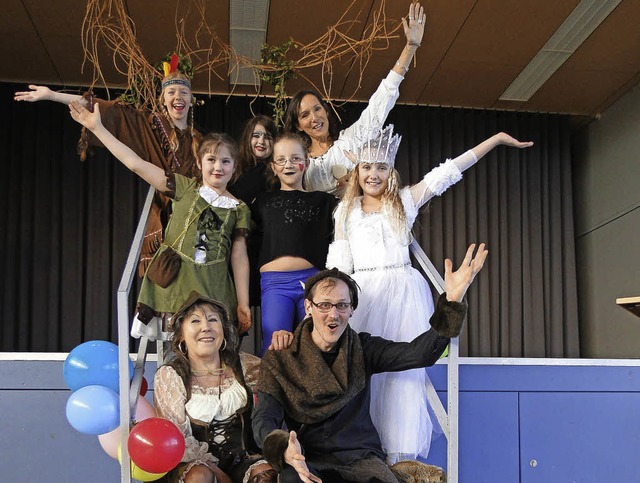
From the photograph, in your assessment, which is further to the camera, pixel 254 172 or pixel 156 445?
pixel 254 172

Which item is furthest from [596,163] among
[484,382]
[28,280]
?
[28,280]

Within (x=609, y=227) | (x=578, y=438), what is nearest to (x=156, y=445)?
(x=578, y=438)

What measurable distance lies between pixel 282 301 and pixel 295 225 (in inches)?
12.2

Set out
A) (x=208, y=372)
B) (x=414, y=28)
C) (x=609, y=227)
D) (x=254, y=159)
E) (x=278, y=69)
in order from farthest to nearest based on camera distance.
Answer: (x=609, y=227) → (x=278, y=69) → (x=414, y=28) → (x=254, y=159) → (x=208, y=372)

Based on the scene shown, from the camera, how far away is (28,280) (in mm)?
7066

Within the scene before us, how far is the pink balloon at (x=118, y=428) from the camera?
271cm

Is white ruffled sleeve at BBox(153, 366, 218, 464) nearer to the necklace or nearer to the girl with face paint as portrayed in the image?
the necklace

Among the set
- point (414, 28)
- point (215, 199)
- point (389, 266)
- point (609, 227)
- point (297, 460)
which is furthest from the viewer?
point (609, 227)

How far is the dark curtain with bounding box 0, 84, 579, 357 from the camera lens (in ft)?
23.2

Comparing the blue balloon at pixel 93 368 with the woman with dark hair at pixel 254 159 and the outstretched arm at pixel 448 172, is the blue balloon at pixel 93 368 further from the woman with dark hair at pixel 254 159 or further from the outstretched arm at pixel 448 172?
the outstretched arm at pixel 448 172

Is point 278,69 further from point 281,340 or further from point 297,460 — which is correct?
point 297,460

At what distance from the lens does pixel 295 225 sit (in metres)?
3.15

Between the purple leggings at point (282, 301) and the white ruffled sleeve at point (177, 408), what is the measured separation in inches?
17.9

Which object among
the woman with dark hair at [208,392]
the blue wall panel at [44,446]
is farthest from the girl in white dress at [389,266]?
the blue wall panel at [44,446]
